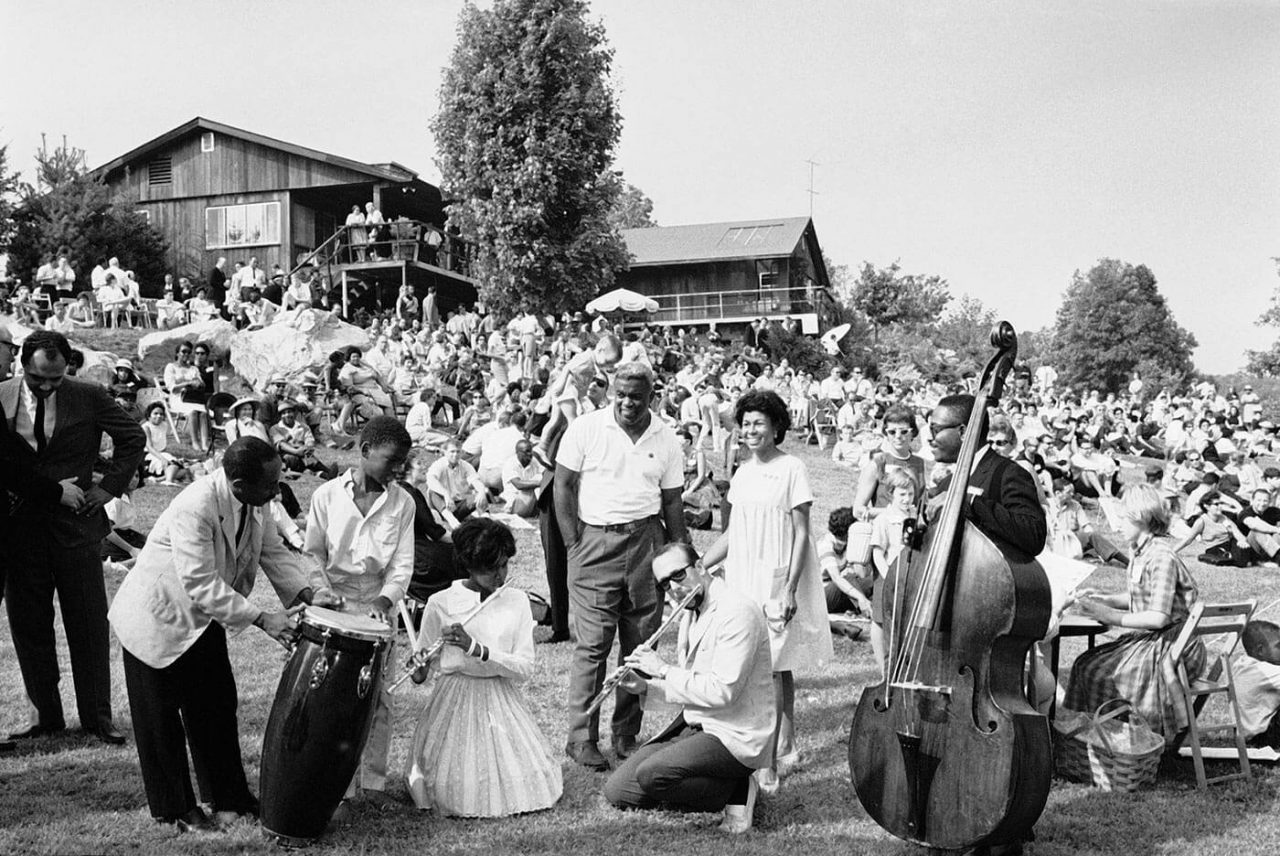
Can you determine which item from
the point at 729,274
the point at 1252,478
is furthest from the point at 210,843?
the point at 729,274

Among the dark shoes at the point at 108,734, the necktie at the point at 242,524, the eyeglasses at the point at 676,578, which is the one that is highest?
Result: the necktie at the point at 242,524

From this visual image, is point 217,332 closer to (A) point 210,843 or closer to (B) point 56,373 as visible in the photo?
(B) point 56,373

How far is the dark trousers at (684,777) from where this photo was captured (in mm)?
5250

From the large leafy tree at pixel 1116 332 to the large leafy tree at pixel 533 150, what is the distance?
3662cm

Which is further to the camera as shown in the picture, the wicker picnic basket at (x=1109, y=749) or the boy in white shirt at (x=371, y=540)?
the wicker picnic basket at (x=1109, y=749)

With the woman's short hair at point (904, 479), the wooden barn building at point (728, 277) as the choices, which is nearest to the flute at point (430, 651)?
the woman's short hair at point (904, 479)

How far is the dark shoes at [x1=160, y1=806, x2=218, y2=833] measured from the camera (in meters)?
4.95

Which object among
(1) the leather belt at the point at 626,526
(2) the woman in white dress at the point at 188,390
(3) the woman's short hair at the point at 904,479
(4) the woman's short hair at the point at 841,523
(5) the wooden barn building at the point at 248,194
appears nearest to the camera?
(1) the leather belt at the point at 626,526

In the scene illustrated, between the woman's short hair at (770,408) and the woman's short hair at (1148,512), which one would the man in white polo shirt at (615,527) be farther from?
the woman's short hair at (1148,512)

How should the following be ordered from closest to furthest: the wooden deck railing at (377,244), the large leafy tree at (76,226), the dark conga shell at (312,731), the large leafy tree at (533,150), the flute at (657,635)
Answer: the dark conga shell at (312,731)
the flute at (657,635)
the large leafy tree at (76,226)
the large leafy tree at (533,150)
the wooden deck railing at (377,244)

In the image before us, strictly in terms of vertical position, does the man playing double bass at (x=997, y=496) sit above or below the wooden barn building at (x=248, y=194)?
below

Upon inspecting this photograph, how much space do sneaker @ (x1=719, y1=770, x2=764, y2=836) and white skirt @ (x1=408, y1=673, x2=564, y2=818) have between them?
829 mm

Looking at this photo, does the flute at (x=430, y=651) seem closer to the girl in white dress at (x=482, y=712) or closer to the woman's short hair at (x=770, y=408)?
the girl in white dress at (x=482, y=712)

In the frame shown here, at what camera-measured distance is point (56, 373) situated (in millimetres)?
6078
